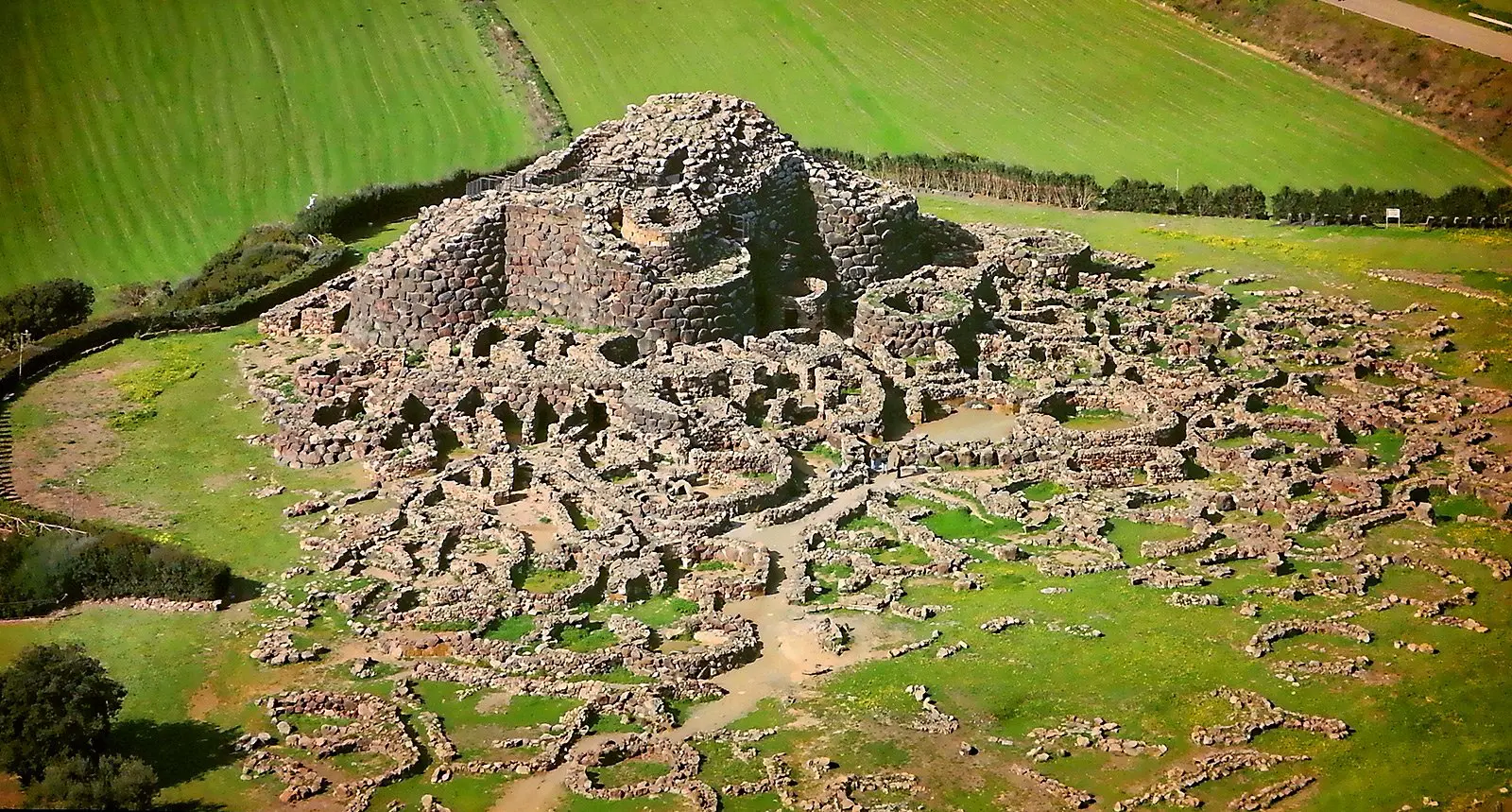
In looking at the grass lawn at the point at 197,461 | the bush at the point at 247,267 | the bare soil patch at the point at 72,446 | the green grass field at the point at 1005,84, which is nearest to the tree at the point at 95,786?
the grass lawn at the point at 197,461

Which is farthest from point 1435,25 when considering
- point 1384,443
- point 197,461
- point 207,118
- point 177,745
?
point 177,745

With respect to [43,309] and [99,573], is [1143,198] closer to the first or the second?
[43,309]

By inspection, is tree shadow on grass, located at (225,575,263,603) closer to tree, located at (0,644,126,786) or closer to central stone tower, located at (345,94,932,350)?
tree, located at (0,644,126,786)

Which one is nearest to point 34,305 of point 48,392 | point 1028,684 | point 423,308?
point 48,392

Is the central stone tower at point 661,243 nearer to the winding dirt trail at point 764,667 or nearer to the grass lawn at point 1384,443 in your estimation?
the winding dirt trail at point 764,667

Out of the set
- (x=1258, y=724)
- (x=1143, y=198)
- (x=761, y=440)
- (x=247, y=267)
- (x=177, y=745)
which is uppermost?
(x=1143, y=198)

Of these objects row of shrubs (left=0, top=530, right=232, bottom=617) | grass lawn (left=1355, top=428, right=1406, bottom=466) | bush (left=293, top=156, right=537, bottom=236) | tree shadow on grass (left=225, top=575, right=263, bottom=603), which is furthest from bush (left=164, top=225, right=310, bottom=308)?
grass lawn (left=1355, top=428, right=1406, bottom=466)
